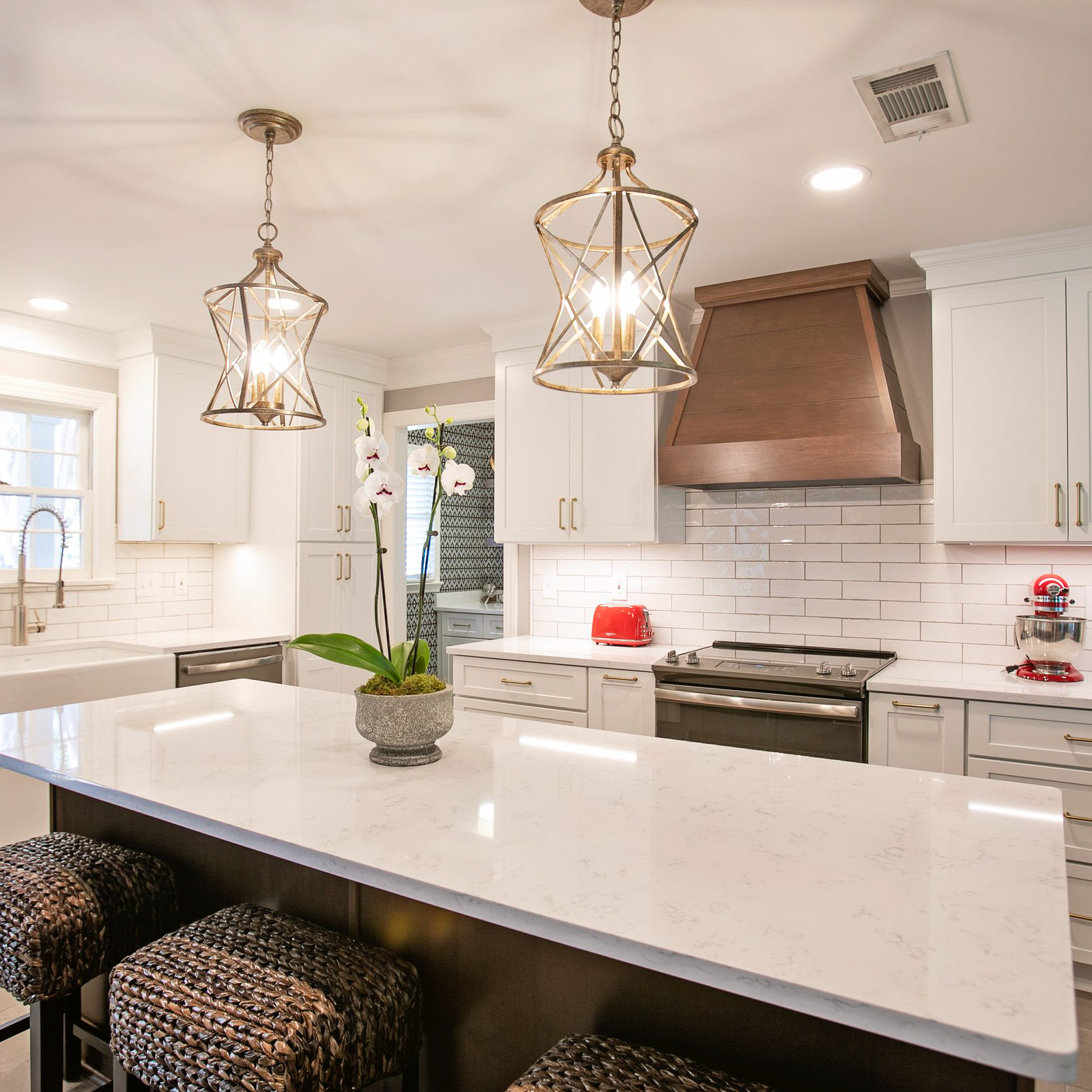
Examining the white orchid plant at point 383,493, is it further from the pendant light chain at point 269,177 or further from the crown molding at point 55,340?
the crown molding at point 55,340

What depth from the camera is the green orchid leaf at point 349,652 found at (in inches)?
66.9

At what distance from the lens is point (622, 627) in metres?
3.83

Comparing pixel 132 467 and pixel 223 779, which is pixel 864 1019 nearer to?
pixel 223 779

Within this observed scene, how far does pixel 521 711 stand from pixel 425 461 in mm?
2175

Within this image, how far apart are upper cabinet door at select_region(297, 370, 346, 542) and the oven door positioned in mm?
2250

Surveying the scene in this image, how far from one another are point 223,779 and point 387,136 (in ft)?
5.64

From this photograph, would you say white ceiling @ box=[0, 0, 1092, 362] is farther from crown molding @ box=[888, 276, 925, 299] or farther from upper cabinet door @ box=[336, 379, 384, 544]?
upper cabinet door @ box=[336, 379, 384, 544]

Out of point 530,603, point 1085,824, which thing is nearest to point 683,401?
point 530,603

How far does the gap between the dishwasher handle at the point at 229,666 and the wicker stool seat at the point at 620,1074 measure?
3.38 m

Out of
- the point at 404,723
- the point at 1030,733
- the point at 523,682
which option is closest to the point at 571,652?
the point at 523,682

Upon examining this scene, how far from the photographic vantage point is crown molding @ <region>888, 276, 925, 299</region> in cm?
333

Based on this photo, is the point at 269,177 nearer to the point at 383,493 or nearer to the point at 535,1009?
the point at 383,493

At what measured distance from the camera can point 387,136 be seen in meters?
2.25

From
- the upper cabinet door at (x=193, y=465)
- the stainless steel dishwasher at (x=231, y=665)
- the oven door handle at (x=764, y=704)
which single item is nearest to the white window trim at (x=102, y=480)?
the upper cabinet door at (x=193, y=465)
